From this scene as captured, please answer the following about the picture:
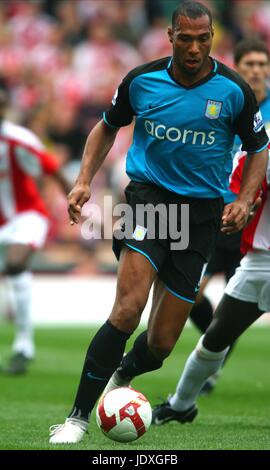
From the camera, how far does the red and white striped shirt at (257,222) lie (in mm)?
6566

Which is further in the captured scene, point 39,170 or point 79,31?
point 79,31

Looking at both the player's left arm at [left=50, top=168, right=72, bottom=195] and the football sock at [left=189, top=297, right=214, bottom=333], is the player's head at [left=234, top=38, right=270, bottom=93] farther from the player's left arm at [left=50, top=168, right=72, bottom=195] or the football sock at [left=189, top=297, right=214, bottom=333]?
the player's left arm at [left=50, top=168, right=72, bottom=195]

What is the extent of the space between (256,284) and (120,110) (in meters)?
1.37

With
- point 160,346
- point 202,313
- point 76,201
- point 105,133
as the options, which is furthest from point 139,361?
point 202,313

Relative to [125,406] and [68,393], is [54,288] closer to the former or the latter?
[68,393]

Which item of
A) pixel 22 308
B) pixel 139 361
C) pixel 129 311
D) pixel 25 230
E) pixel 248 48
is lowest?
pixel 22 308

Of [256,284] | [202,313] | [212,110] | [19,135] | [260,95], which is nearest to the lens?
[212,110]

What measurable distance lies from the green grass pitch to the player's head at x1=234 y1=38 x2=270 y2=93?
2.45 metres

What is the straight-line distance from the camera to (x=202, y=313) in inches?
343

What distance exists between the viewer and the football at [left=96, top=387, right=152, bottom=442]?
19.0 ft

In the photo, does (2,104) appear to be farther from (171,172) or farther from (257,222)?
(171,172)

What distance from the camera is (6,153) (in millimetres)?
11047
